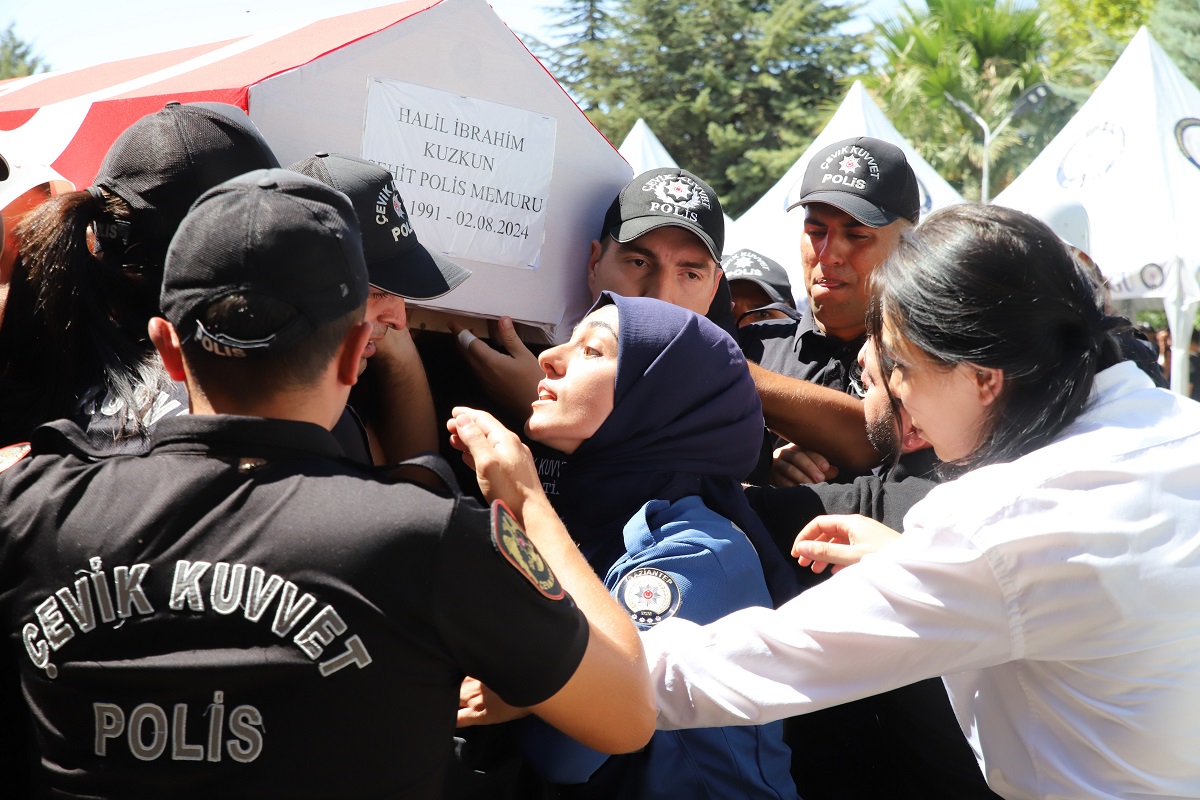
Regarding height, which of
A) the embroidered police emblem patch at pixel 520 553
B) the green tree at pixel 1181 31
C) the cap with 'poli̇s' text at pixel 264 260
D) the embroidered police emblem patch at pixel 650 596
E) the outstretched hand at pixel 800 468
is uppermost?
the cap with 'poli̇s' text at pixel 264 260

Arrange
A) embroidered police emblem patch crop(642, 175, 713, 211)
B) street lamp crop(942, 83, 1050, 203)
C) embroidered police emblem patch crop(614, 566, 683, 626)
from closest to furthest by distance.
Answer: embroidered police emblem patch crop(614, 566, 683, 626) < embroidered police emblem patch crop(642, 175, 713, 211) < street lamp crop(942, 83, 1050, 203)

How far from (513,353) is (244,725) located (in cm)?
137

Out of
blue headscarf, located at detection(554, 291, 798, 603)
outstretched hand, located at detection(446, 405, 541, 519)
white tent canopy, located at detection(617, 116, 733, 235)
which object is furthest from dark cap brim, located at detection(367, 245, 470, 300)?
white tent canopy, located at detection(617, 116, 733, 235)

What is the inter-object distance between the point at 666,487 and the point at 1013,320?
74 cm

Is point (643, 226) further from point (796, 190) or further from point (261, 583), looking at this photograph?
point (796, 190)

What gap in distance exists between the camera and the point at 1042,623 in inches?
62.7

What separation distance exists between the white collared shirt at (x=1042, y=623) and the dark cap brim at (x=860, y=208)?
1667mm

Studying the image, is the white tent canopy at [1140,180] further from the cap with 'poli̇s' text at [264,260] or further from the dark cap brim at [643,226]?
the cap with 'poli̇s' text at [264,260]

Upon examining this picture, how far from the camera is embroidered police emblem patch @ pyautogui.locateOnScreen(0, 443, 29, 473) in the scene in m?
1.51

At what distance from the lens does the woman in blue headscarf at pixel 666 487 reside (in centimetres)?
190

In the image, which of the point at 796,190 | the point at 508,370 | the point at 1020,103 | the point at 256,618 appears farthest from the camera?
the point at 1020,103

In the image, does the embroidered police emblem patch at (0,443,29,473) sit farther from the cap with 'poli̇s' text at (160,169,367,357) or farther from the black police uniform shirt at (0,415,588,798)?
the cap with 'poli̇s' text at (160,169,367,357)

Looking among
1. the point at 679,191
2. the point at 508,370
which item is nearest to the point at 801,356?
the point at 679,191

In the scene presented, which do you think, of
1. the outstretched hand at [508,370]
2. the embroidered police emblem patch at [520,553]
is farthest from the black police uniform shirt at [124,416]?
the outstretched hand at [508,370]
